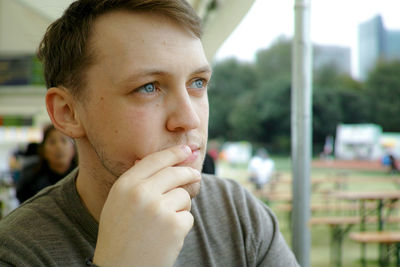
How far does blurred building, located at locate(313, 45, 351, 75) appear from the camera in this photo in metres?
31.5

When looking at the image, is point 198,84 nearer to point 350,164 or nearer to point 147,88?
point 147,88

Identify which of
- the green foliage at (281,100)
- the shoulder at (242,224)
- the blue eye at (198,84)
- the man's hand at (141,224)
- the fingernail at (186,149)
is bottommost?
the green foliage at (281,100)

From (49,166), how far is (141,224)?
3098 millimetres

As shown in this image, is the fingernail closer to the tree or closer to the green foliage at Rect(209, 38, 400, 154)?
the green foliage at Rect(209, 38, 400, 154)

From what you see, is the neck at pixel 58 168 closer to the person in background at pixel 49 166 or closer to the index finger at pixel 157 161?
the person in background at pixel 49 166

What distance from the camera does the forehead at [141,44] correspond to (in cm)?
97

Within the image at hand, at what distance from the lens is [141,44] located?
0.98 m

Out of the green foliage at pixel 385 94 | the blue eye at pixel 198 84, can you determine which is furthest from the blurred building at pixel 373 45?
the blue eye at pixel 198 84

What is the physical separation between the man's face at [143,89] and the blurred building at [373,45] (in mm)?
26995

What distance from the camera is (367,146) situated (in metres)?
24.3

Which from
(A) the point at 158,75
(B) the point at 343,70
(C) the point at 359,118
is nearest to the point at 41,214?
(A) the point at 158,75

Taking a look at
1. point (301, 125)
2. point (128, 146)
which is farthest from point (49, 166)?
point (128, 146)

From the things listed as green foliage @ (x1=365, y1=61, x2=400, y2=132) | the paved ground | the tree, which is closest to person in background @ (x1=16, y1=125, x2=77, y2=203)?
the paved ground

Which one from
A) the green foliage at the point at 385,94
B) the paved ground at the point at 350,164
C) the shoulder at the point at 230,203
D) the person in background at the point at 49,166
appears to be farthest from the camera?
the paved ground at the point at 350,164
